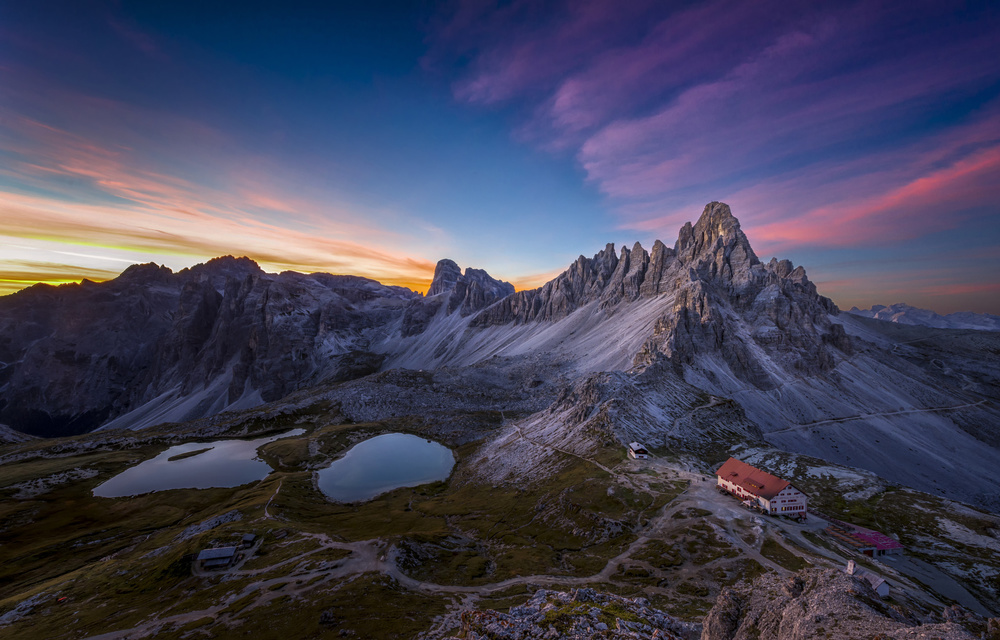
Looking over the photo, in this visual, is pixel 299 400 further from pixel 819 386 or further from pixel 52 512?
pixel 819 386

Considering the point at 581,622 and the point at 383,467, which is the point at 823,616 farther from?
the point at 383,467

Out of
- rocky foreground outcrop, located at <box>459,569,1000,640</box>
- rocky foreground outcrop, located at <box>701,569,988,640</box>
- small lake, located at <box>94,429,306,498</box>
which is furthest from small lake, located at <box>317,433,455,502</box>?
rocky foreground outcrop, located at <box>701,569,988,640</box>

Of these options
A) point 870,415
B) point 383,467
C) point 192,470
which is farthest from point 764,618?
point 870,415

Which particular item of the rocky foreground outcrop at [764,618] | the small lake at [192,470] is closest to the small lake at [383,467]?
the small lake at [192,470]

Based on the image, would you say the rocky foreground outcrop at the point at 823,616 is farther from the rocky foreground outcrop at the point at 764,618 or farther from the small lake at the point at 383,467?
the small lake at the point at 383,467

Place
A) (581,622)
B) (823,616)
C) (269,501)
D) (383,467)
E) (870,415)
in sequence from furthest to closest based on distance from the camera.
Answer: (870,415) < (383,467) < (269,501) < (581,622) < (823,616)

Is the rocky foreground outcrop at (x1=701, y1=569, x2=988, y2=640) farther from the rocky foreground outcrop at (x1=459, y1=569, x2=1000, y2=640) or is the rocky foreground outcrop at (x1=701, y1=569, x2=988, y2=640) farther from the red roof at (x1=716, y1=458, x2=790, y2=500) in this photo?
the red roof at (x1=716, y1=458, x2=790, y2=500)
